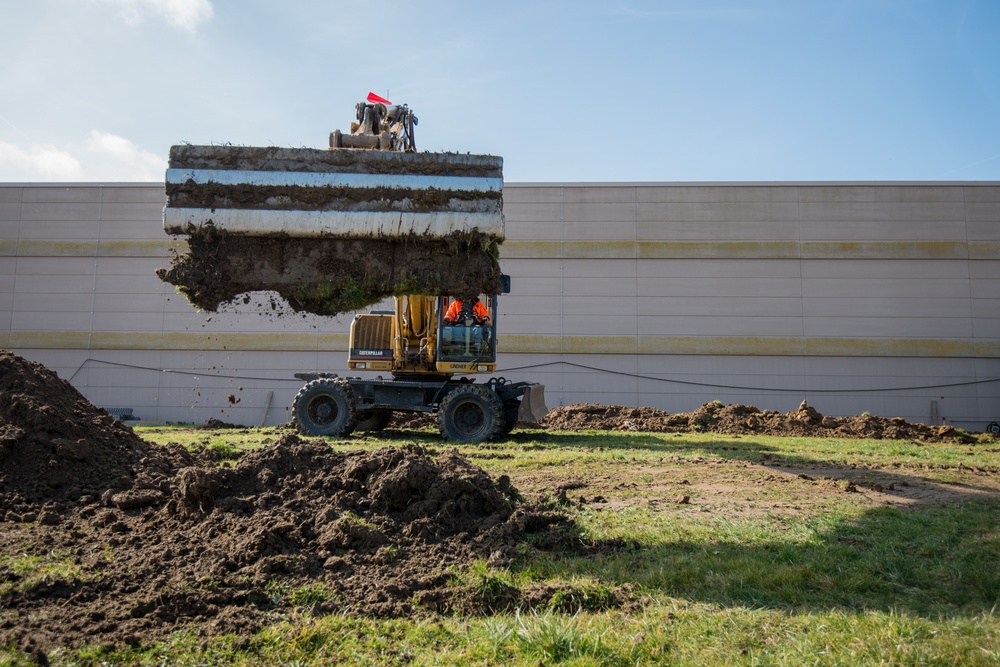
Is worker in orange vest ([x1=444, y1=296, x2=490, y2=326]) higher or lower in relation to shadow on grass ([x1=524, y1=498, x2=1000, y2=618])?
higher

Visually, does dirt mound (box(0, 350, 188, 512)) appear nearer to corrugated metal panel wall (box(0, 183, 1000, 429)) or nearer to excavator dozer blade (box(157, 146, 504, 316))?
excavator dozer blade (box(157, 146, 504, 316))

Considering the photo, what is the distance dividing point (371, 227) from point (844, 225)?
21.9 m

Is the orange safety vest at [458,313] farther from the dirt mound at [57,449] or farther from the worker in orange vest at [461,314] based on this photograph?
the dirt mound at [57,449]

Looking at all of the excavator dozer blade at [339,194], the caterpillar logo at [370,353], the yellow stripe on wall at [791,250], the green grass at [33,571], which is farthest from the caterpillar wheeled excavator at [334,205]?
the yellow stripe on wall at [791,250]

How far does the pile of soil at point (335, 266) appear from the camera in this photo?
7441 millimetres

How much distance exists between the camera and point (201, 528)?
205 inches

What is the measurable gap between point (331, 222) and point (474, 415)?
7601 mm

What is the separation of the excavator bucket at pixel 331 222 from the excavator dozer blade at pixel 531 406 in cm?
745

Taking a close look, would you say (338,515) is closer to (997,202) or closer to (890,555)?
(890,555)

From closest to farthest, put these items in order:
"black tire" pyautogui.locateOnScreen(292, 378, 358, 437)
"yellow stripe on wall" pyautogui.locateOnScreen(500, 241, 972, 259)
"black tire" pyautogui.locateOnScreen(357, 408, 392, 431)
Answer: "black tire" pyautogui.locateOnScreen(292, 378, 358, 437) < "black tire" pyautogui.locateOnScreen(357, 408, 392, 431) < "yellow stripe on wall" pyautogui.locateOnScreen(500, 241, 972, 259)

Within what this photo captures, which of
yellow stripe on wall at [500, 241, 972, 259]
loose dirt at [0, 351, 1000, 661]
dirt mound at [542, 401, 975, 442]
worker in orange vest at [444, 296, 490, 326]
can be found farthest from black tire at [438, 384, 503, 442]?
yellow stripe on wall at [500, 241, 972, 259]

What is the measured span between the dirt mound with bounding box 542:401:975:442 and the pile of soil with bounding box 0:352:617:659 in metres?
12.5

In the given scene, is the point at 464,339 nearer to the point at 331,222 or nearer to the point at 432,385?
the point at 432,385

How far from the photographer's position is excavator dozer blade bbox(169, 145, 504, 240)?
7.35 m
